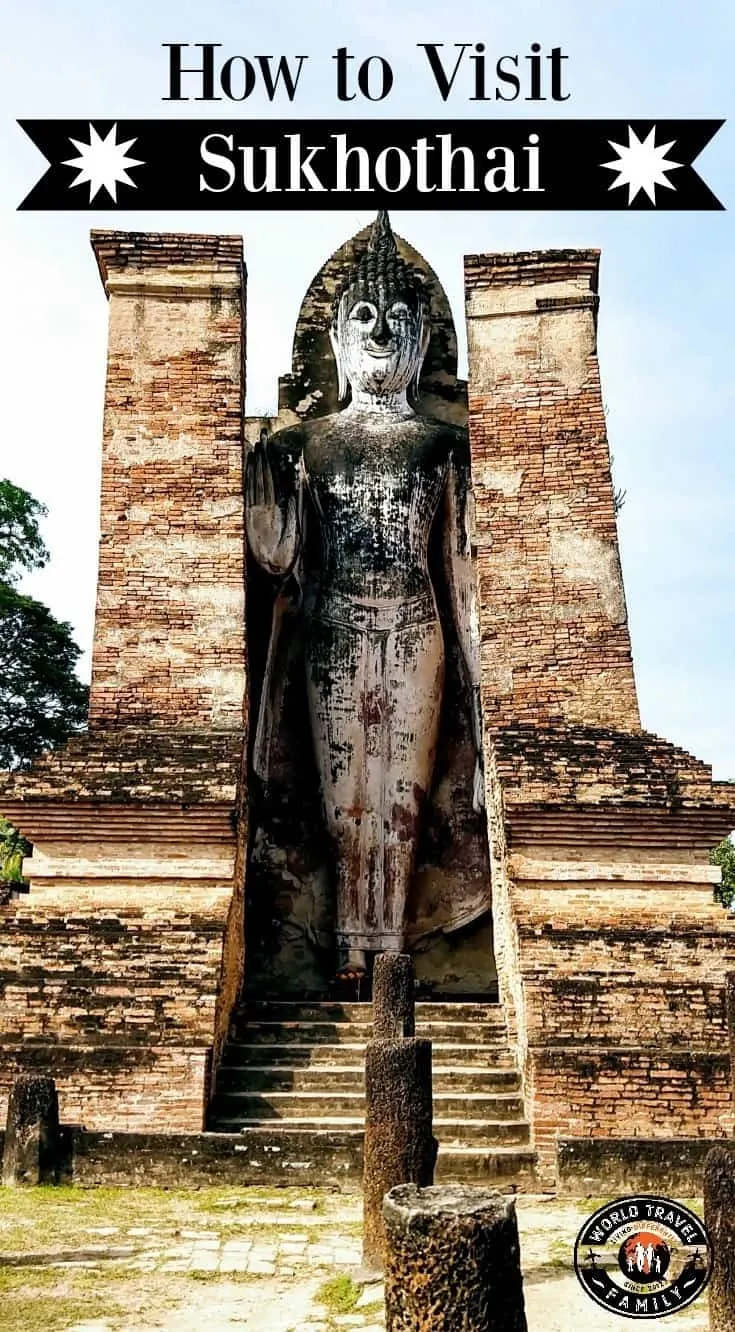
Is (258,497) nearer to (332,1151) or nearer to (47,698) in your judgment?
(332,1151)

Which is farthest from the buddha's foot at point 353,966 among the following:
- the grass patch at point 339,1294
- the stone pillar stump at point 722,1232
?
the stone pillar stump at point 722,1232

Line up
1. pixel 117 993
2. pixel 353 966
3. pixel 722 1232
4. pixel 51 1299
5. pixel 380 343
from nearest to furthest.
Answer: pixel 722 1232
pixel 51 1299
pixel 117 993
pixel 353 966
pixel 380 343

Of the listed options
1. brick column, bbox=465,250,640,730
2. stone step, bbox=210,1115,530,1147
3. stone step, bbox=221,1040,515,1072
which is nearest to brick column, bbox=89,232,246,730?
brick column, bbox=465,250,640,730

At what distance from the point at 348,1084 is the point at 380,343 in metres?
6.78

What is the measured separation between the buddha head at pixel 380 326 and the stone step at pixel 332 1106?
261 inches

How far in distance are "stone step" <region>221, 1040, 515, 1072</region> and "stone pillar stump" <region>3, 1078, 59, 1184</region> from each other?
74.7 inches

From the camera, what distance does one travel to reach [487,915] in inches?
482

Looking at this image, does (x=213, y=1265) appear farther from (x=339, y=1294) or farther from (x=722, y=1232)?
(x=722, y=1232)

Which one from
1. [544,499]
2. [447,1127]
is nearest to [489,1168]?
[447,1127]

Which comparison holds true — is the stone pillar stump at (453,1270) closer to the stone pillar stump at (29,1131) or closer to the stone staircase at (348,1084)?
the stone pillar stump at (29,1131)

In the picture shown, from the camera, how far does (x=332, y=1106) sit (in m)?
9.04

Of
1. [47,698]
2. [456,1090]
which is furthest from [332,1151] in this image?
[47,698]

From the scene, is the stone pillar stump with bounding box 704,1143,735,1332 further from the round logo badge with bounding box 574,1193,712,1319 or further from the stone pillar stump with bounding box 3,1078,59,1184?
the stone pillar stump with bounding box 3,1078,59,1184

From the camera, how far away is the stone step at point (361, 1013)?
10242 mm
